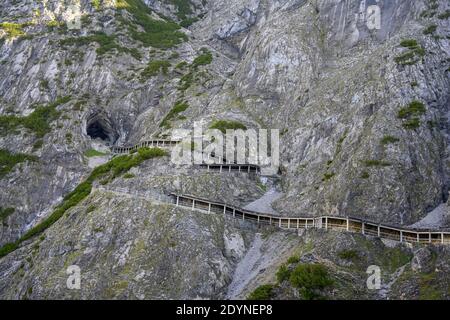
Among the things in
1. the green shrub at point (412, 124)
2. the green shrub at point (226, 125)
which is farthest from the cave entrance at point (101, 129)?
the green shrub at point (412, 124)

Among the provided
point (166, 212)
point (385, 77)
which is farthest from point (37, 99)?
point (385, 77)

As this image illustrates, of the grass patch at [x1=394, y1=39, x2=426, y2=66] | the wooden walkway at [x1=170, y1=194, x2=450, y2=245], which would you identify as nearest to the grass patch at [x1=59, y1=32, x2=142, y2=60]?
the grass patch at [x1=394, y1=39, x2=426, y2=66]

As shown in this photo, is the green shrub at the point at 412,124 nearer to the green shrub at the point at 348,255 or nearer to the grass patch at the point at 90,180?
the green shrub at the point at 348,255

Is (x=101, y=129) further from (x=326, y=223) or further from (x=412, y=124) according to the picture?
(x=326, y=223)

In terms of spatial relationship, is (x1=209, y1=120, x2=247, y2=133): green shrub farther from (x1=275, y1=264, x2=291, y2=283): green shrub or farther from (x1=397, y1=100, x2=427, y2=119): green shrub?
(x1=275, y1=264, x2=291, y2=283): green shrub

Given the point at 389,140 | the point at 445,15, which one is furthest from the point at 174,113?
the point at 445,15

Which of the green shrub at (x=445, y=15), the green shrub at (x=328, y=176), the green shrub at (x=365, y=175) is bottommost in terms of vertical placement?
the green shrub at (x=365, y=175)
